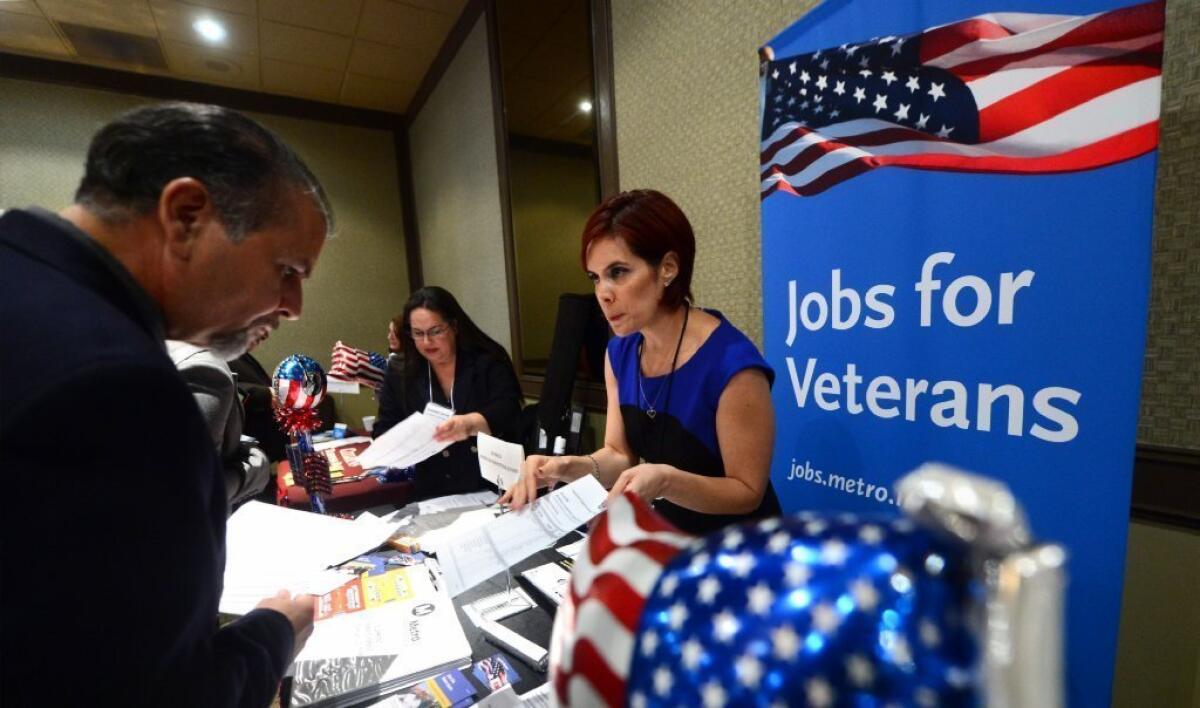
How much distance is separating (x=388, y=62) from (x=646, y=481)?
4.01 metres

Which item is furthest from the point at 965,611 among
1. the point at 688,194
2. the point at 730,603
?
the point at 688,194

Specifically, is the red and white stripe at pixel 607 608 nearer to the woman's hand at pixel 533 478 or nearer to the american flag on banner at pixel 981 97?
the woman's hand at pixel 533 478

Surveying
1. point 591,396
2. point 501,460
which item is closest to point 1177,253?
point 501,460

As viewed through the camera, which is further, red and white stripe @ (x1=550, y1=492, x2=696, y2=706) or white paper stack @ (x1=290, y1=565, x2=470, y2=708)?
white paper stack @ (x1=290, y1=565, x2=470, y2=708)

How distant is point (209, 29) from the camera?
10.2ft

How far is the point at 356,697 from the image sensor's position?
0.69 metres

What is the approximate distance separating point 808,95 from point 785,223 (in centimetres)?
28

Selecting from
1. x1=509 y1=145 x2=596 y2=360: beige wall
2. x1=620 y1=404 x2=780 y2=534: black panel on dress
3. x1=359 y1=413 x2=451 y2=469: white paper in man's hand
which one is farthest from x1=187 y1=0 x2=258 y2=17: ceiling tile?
x1=620 y1=404 x2=780 y2=534: black panel on dress

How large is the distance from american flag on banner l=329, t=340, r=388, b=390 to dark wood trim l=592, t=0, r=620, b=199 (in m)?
1.45

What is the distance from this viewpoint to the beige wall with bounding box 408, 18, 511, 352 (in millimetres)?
3025

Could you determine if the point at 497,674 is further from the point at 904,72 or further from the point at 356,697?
the point at 904,72

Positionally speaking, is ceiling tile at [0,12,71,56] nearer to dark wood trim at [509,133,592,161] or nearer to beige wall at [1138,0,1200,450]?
Result: dark wood trim at [509,133,592,161]

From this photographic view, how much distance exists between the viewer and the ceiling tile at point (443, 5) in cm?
295

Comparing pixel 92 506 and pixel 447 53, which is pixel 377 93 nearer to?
pixel 447 53
